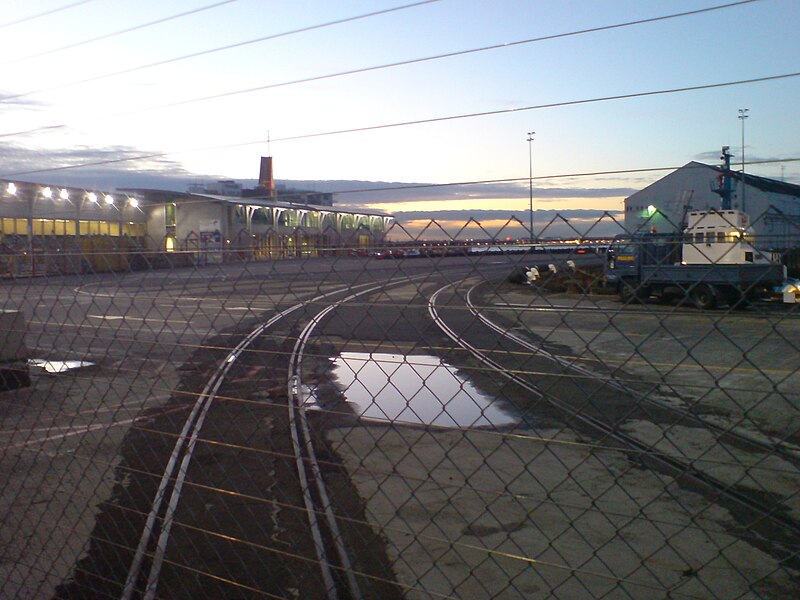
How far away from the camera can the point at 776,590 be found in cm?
407

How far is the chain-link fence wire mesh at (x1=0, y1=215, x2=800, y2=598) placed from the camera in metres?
2.97

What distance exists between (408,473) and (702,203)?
3.20 m

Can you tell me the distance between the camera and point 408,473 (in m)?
6.19

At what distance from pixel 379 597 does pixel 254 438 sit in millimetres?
3685

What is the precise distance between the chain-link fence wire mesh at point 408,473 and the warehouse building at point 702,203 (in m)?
0.19

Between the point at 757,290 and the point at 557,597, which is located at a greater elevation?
the point at 757,290

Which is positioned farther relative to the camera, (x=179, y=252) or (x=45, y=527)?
(x=45, y=527)

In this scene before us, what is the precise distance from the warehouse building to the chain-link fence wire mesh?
0.19 m

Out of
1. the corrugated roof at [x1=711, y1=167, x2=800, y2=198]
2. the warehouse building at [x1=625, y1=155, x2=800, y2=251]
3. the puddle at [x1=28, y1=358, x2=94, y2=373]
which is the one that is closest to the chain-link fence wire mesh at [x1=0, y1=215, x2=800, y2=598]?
the warehouse building at [x1=625, y1=155, x2=800, y2=251]

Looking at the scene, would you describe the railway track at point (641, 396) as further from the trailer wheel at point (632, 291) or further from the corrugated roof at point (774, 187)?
the corrugated roof at point (774, 187)

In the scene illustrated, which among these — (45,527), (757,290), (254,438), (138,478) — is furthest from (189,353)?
(757,290)

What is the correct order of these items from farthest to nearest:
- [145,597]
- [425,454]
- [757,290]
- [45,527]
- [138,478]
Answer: [425,454] < [138,478] < [45,527] < [145,597] < [757,290]

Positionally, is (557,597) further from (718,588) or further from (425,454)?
(425,454)

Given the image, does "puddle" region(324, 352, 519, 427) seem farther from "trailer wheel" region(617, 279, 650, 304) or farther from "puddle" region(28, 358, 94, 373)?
"trailer wheel" region(617, 279, 650, 304)
